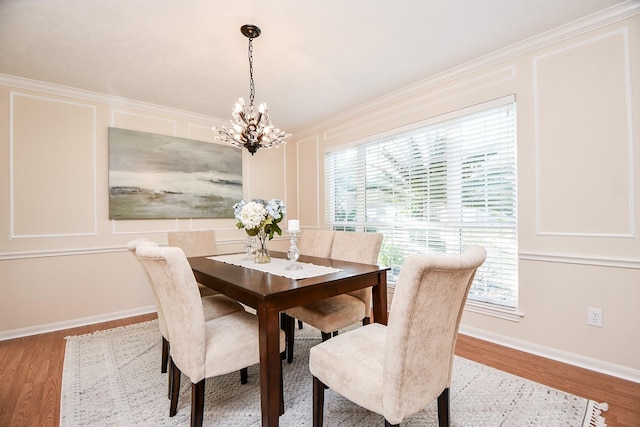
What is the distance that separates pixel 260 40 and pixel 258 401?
8.32 ft

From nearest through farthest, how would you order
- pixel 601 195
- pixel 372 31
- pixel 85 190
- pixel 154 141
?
pixel 601 195
pixel 372 31
pixel 85 190
pixel 154 141

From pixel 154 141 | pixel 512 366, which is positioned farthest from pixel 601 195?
pixel 154 141

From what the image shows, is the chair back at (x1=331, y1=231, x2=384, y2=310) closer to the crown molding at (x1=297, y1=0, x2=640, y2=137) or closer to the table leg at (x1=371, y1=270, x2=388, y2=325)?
the table leg at (x1=371, y1=270, x2=388, y2=325)

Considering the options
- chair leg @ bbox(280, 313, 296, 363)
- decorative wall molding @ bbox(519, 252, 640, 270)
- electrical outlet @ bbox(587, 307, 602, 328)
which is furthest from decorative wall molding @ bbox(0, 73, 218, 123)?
electrical outlet @ bbox(587, 307, 602, 328)

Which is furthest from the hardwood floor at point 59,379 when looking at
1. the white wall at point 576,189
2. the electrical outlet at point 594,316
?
the electrical outlet at point 594,316

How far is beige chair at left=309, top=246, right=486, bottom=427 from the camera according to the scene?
1025 mm

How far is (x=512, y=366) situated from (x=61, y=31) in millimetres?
4093

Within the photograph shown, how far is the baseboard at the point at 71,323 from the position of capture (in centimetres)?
278

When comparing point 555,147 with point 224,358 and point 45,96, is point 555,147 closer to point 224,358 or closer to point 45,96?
point 224,358

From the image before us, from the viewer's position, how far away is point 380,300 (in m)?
1.93

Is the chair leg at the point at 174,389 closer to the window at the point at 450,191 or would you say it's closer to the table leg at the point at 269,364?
the table leg at the point at 269,364

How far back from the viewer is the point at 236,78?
289 centimetres

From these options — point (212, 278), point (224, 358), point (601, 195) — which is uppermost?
point (601, 195)

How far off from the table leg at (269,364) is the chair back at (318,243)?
52.0 inches
